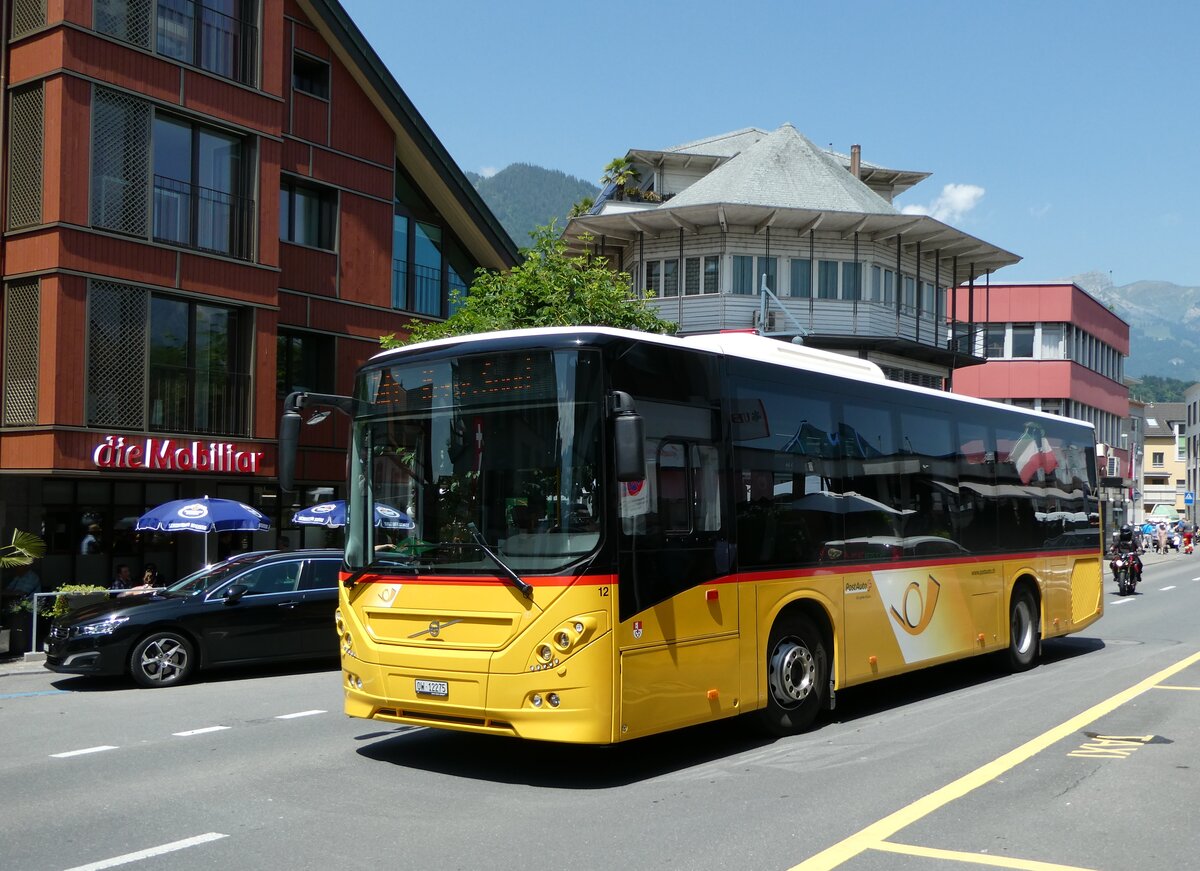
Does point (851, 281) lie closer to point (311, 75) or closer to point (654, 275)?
point (654, 275)

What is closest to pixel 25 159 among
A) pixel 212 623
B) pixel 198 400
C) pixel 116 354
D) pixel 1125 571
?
pixel 116 354

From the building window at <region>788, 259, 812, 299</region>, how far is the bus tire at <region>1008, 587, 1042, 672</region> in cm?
2206

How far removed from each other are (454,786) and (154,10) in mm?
18117

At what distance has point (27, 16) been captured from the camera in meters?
21.1

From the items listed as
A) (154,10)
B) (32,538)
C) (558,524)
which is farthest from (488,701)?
(154,10)

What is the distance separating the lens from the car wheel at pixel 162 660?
14.5 metres

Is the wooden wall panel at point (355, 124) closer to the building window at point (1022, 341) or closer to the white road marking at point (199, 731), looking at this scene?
the white road marking at point (199, 731)

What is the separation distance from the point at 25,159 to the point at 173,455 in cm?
564

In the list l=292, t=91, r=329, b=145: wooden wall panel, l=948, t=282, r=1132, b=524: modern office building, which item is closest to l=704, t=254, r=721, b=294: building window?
l=292, t=91, r=329, b=145: wooden wall panel

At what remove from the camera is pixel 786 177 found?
127 feet

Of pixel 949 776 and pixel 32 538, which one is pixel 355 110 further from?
pixel 949 776

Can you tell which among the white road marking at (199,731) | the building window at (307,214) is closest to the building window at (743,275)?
the building window at (307,214)

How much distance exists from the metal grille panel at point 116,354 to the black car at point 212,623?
6085 mm

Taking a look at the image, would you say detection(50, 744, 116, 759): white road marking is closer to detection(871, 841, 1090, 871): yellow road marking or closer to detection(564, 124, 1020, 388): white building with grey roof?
detection(871, 841, 1090, 871): yellow road marking
